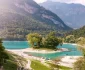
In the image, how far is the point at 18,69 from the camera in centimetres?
6272

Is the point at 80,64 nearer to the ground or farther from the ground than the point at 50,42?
farther from the ground

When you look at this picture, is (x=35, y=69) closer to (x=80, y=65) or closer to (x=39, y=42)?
(x=80, y=65)

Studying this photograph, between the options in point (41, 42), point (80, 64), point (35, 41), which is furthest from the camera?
point (41, 42)

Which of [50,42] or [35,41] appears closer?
[35,41]

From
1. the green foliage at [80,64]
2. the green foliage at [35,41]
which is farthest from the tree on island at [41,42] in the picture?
the green foliage at [80,64]

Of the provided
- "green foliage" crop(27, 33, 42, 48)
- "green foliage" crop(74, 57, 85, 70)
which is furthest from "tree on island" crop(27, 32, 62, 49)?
"green foliage" crop(74, 57, 85, 70)

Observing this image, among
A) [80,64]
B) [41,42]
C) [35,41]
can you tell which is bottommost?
[41,42]

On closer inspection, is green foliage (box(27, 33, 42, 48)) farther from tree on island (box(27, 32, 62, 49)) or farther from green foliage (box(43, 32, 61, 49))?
green foliage (box(43, 32, 61, 49))

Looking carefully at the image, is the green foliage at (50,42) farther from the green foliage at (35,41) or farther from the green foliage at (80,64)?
the green foliage at (80,64)

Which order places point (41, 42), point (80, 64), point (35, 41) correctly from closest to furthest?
point (80, 64)
point (35, 41)
point (41, 42)

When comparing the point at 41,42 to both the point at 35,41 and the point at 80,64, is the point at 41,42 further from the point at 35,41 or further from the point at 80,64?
the point at 80,64

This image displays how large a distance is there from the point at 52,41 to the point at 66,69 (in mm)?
107761

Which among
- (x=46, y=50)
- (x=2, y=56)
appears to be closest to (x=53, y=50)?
(x=46, y=50)

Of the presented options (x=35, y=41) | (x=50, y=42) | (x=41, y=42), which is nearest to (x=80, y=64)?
(x=35, y=41)
